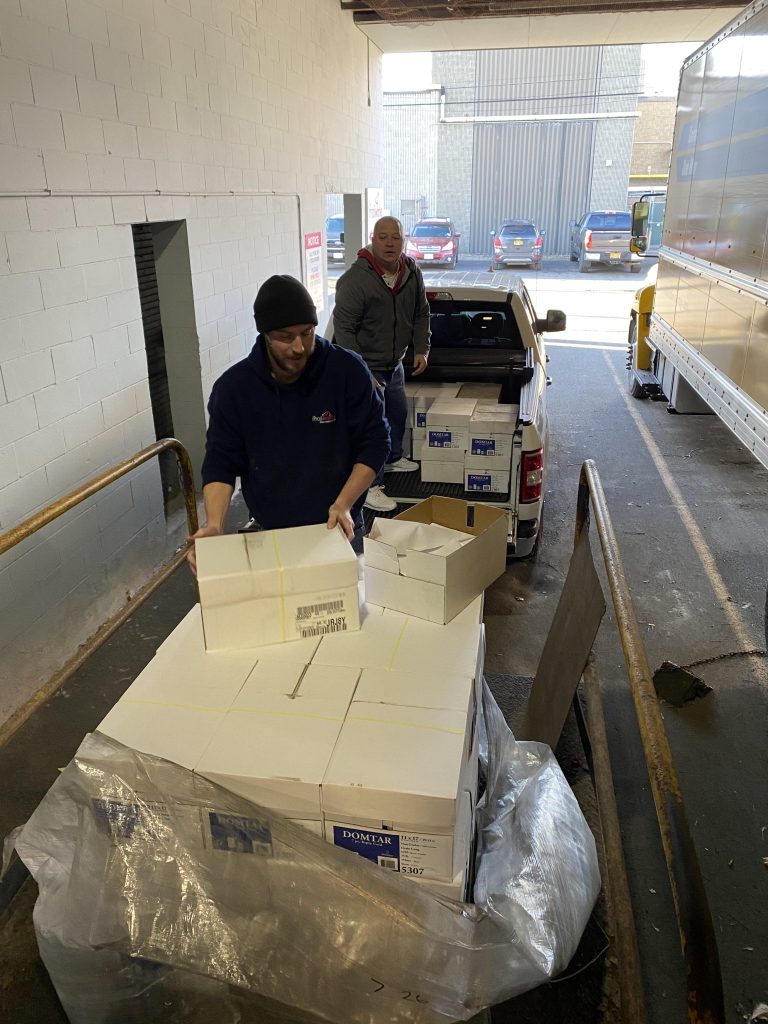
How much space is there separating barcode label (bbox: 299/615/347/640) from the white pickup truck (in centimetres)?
281

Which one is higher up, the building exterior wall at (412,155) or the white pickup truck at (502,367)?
the building exterior wall at (412,155)

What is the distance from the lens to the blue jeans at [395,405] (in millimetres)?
5062

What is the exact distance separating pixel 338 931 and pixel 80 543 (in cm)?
312

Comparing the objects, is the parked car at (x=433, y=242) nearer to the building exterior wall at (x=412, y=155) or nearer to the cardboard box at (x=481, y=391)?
the building exterior wall at (x=412, y=155)

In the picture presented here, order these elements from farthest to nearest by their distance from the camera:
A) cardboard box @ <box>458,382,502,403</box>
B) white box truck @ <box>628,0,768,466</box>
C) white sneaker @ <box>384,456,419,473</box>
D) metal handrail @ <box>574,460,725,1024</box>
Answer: cardboard box @ <box>458,382,502,403</box>, white sneaker @ <box>384,456,419,473</box>, white box truck @ <box>628,0,768,466</box>, metal handrail @ <box>574,460,725,1024</box>

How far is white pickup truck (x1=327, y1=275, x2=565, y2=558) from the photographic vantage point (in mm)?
4816

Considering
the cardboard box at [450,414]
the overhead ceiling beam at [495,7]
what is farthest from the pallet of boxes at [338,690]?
the overhead ceiling beam at [495,7]

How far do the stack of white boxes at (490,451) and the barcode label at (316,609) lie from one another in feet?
9.55

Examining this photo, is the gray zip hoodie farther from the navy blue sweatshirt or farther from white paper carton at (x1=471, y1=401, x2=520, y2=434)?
the navy blue sweatshirt

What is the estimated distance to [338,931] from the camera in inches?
62.5

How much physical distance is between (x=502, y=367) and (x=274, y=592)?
410 cm

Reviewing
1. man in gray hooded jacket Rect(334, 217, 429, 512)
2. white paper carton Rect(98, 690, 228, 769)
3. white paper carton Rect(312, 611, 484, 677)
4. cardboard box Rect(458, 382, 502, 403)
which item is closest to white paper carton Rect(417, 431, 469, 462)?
man in gray hooded jacket Rect(334, 217, 429, 512)

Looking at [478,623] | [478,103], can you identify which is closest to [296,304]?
[478,623]

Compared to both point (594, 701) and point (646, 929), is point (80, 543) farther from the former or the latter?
point (646, 929)
